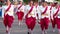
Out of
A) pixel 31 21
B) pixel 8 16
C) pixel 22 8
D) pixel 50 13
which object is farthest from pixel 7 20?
pixel 22 8

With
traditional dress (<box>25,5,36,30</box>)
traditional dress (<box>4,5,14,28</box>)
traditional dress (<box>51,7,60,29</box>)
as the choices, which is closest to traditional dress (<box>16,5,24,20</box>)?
traditional dress (<box>51,7,60,29</box>)

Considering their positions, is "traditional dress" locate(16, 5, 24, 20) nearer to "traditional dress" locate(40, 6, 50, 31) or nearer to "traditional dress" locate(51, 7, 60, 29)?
"traditional dress" locate(51, 7, 60, 29)

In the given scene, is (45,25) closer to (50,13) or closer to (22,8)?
(50,13)

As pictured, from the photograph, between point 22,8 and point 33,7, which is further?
point 22,8

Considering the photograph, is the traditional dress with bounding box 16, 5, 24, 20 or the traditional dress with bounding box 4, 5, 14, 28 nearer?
the traditional dress with bounding box 4, 5, 14, 28

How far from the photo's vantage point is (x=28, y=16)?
48.5 feet

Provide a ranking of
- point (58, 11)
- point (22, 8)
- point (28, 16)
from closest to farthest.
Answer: point (28, 16)
point (58, 11)
point (22, 8)

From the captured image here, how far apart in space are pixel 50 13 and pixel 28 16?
1595mm

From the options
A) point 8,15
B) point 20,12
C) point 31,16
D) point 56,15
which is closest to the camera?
point 31,16

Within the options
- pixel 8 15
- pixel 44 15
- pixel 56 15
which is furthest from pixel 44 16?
pixel 8 15

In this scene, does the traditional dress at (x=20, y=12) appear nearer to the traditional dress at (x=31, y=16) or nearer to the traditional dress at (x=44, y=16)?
the traditional dress at (x=44, y=16)

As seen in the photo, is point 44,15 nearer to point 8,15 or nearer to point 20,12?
point 8,15

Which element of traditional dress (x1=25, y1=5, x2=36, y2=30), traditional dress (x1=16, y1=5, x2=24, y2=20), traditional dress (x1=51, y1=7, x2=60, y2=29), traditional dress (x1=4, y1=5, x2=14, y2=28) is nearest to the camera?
traditional dress (x1=25, y1=5, x2=36, y2=30)

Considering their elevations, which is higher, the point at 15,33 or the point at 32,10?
the point at 32,10
